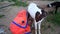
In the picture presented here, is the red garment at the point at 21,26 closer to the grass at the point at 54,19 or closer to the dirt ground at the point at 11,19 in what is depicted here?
the dirt ground at the point at 11,19

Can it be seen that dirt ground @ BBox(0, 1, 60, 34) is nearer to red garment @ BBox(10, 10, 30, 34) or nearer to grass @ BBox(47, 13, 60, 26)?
grass @ BBox(47, 13, 60, 26)

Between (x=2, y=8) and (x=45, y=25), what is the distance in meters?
1.66

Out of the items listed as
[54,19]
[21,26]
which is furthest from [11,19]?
[21,26]

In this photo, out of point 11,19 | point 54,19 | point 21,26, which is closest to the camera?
point 21,26

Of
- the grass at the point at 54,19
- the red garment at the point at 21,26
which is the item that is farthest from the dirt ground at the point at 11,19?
the red garment at the point at 21,26

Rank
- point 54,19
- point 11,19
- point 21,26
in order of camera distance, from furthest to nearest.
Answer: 1. point 11,19
2. point 54,19
3. point 21,26

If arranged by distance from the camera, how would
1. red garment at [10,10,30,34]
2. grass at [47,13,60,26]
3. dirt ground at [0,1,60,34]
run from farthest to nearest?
grass at [47,13,60,26] → dirt ground at [0,1,60,34] → red garment at [10,10,30,34]

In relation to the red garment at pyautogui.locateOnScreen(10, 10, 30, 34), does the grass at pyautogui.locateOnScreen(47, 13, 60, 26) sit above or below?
below

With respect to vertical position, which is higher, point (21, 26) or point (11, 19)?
point (21, 26)

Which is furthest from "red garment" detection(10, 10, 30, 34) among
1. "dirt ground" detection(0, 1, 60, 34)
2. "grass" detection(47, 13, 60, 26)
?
"grass" detection(47, 13, 60, 26)

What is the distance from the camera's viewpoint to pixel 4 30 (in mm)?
4941

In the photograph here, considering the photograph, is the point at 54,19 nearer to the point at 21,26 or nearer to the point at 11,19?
the point at 11,19

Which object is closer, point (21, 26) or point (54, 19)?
point (21, 26)

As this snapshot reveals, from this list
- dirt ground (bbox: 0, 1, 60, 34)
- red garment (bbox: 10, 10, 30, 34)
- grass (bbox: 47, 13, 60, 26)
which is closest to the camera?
red garment (bbox: 10, 10, 30, 34)
